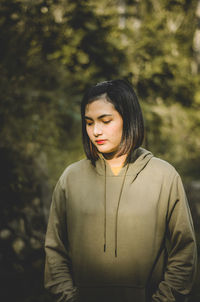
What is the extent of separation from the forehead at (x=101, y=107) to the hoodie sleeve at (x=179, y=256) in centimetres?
51

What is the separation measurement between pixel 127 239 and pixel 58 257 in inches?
16.9

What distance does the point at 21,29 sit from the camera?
12.6 ft

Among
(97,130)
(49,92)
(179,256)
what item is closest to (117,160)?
(97,130)

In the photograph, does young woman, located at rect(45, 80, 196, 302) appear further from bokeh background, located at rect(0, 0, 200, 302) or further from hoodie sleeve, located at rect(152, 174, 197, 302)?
bokeh background, located at rect(0, 0, 200, 302)

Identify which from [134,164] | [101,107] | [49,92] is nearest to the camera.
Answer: [101,107]

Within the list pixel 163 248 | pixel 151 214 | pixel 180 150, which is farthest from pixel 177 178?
pixel 180 150

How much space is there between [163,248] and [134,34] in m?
3.81

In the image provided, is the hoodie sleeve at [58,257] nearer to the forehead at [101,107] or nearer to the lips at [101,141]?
the lips at [101,141]

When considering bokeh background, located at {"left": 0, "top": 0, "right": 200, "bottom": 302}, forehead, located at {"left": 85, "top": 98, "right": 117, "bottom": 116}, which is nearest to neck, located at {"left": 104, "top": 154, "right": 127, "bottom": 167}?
forehead, located at {"left": 85, "top": 98, "right": 117, "bottom": 116}

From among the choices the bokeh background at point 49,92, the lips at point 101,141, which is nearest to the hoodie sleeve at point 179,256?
the lips at point 101,141

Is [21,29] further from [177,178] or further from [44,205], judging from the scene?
[177,178]

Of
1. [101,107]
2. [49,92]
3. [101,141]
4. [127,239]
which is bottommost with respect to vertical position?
[127,239]

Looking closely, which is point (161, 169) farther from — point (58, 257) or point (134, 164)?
point (58, 257)

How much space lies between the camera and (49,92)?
444 centimetres
